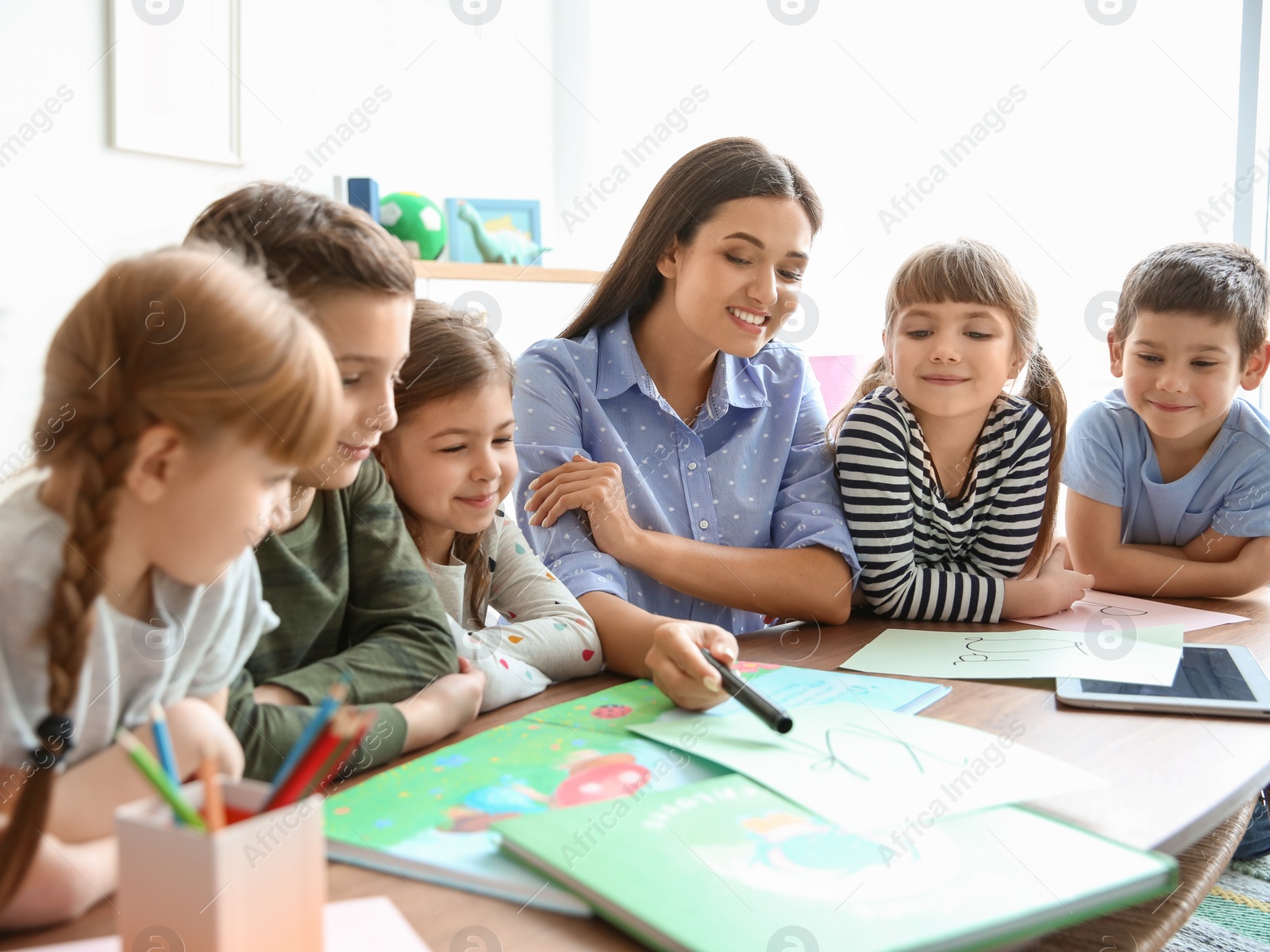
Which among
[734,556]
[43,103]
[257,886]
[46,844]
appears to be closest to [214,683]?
[46,844]

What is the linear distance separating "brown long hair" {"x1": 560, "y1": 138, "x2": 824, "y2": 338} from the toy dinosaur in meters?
1.83

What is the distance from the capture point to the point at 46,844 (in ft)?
1.72

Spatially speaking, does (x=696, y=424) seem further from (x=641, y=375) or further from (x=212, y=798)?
(x=212, y=798)

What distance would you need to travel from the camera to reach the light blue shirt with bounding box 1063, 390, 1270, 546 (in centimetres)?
151

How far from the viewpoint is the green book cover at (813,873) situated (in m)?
0.52

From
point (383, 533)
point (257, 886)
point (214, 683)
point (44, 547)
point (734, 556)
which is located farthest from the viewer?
point (734, 556)

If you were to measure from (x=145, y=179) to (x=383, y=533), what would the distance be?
1.97 metres

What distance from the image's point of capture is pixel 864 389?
1.58m

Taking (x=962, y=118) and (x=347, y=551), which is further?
(x=962, y=118)

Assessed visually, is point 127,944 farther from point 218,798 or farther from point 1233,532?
point 1233,532

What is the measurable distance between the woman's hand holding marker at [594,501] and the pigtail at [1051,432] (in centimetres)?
60

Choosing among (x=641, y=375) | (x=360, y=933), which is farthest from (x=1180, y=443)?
(x=360, y=933)

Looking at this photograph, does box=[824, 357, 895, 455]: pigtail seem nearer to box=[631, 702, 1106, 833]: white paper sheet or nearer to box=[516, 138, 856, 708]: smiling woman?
box=[516, 138, 856, 708]: smiling woman

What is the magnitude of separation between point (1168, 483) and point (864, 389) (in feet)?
1.55
